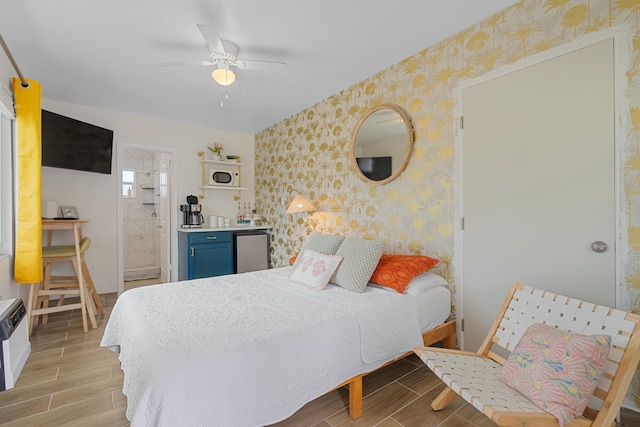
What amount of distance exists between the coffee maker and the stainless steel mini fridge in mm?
601

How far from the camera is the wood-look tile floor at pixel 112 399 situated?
1587 millimetres

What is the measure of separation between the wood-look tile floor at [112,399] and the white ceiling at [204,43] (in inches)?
98.8

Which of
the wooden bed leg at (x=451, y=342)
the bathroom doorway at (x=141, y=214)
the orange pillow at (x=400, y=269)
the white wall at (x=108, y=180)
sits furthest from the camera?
the bathroom doorway at (x=141, y=214)

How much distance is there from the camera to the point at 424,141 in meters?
2.47

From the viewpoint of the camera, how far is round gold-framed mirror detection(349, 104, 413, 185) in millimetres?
2612

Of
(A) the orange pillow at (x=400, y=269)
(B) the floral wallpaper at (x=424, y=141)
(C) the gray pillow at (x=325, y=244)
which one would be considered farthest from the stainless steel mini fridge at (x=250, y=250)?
(A) the orange pillow at (x=400, y=269)

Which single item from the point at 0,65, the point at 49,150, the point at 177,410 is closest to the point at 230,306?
the point at 177,410

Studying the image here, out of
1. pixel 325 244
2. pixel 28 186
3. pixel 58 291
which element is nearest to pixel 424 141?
pixel 325 244

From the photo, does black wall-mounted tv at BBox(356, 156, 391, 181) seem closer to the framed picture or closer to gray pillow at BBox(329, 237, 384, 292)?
gray pillow at BBox(329, 237, 384, 292)

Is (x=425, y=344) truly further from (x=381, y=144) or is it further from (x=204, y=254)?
(x=204, y=254)

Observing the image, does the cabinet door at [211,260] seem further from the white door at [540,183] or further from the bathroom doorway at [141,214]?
the white door at [540,183]

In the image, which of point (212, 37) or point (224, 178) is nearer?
point (212, 37)

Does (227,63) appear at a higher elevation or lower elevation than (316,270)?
higher

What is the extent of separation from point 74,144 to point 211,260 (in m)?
2.14
